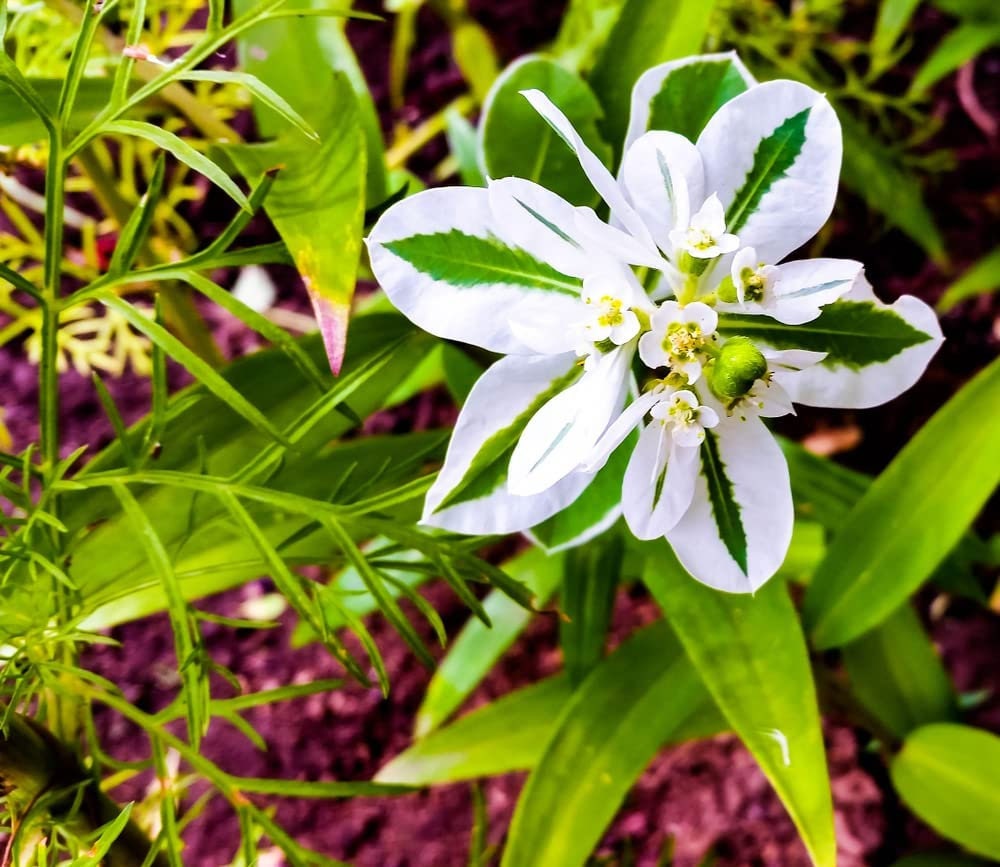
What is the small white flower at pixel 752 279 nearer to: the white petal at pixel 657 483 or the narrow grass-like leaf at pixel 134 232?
the white petal at pixel 657 483

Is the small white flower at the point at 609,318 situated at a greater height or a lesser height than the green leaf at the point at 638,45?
lesser

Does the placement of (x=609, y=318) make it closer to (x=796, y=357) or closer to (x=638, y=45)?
(x=796, y=357)

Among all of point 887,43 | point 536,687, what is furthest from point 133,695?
point 887,43

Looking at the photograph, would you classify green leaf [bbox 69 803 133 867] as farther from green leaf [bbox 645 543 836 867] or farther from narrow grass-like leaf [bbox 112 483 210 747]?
green leaf [bbox 645 543 836 867]

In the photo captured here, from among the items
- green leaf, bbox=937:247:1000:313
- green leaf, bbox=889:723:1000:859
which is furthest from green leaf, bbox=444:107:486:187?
green leaf, bbox=889:723:1000:859

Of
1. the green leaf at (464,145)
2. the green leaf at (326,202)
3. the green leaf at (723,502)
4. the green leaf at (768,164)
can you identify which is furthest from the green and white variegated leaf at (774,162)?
the green leaf at (464,145)
